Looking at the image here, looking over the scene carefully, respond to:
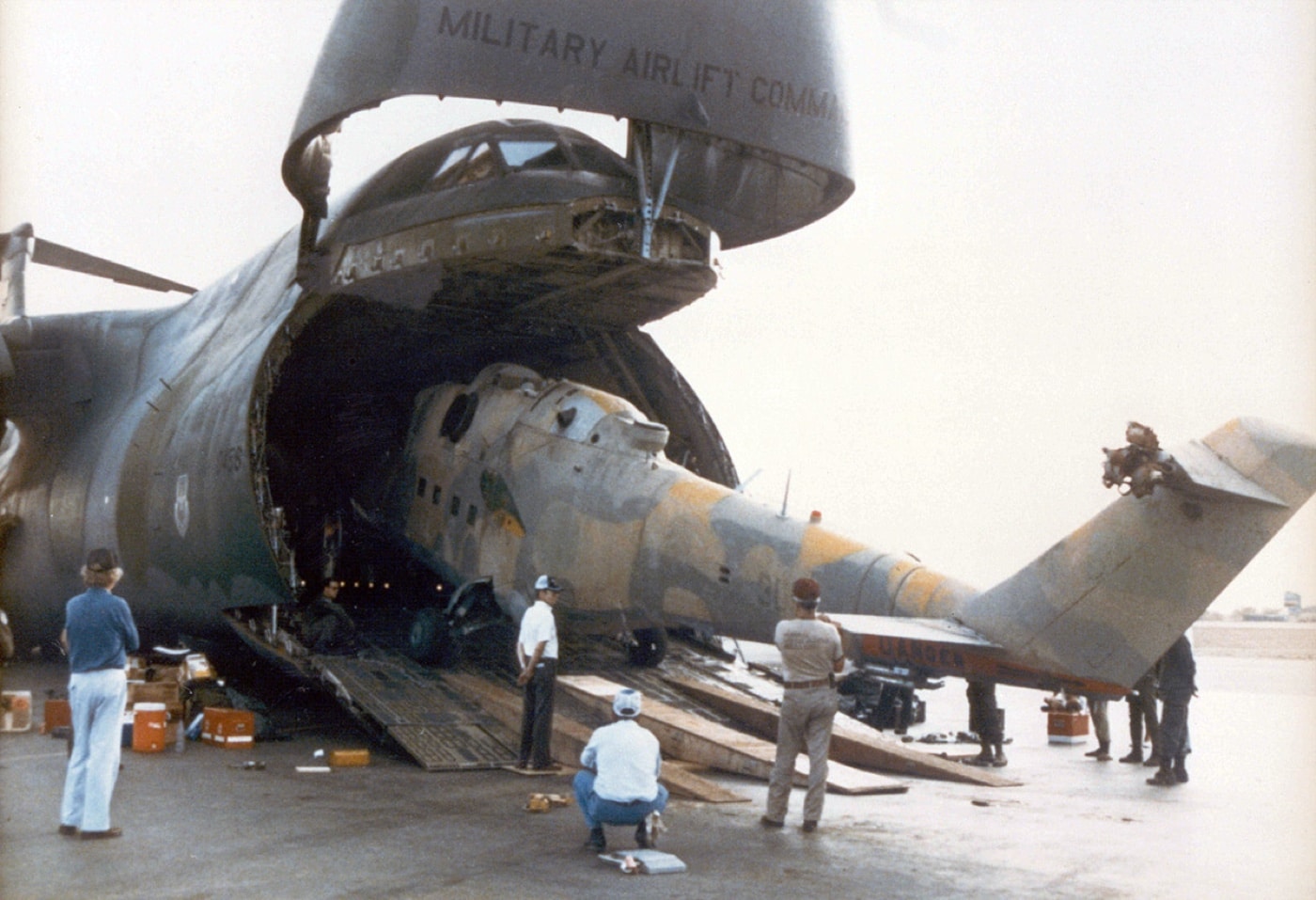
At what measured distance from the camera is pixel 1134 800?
11.5 meters

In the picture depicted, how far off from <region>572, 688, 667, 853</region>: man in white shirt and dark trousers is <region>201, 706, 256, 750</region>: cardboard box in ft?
20.8

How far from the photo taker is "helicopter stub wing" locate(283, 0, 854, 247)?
37.5ft

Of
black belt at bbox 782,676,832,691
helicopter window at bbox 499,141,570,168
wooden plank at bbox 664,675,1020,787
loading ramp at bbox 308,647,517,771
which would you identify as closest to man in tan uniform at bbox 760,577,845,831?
black belt at bbox 782,676,832,691

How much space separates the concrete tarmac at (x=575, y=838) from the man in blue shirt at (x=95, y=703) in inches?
10.3

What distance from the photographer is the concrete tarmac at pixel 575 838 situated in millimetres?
7438

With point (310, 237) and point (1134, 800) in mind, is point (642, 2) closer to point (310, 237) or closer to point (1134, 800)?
point (310, 237)

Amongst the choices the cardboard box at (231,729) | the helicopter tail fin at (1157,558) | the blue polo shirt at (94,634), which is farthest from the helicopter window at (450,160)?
the helicopter tail fin at (1157,558)

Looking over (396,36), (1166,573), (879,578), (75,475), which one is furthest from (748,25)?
(75,475)

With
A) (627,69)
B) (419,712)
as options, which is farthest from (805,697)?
(627,69)

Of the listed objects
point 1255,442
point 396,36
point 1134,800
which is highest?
point 396,36

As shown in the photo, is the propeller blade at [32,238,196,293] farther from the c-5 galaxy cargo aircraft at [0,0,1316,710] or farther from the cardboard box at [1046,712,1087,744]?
the cardboard box at [1046,712,1087,744]

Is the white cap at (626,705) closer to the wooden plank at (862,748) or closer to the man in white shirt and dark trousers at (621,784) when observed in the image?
the man in white shirt and dark trousers at (621,784)

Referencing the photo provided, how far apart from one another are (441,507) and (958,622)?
300 inches

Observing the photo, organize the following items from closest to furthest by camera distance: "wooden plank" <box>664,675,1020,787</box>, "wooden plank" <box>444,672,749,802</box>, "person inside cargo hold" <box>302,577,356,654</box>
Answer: "wooden plank" <box>444,672,749,802</box> → "wooden plank" <box>664,675,1020,787</box> → "person inside cargo hold" <box>302,577,356,654</box>
